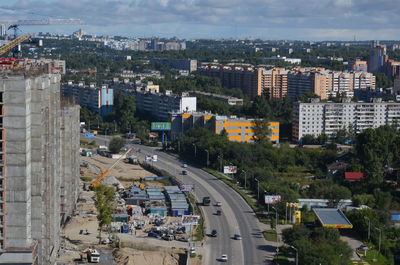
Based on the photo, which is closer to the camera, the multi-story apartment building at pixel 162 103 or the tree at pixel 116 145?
the tree at pixel 116 145

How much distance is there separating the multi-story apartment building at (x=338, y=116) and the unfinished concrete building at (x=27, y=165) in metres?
24.3

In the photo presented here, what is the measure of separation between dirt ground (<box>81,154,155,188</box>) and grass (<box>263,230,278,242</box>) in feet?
29.0

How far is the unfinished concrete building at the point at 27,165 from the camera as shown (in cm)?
1402

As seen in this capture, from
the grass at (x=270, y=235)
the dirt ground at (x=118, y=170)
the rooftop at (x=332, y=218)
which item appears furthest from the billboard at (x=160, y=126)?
the grass at (x=270, y=235)

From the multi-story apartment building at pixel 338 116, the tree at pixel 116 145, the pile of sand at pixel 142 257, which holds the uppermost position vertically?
the multi-story apartment building at pixel 338 116

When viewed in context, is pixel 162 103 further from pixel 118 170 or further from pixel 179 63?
pixel 179 63

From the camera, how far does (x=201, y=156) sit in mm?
32969

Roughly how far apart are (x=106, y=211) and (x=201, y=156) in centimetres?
1351

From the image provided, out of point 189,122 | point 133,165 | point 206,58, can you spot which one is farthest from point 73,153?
point 206,58

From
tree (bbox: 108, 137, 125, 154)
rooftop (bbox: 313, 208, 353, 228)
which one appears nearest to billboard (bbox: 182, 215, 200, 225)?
rooftop (bbox: 313, 208, 353, 228)

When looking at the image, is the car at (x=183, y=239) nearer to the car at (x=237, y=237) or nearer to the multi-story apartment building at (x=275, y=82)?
the car at (x=237, y=237)

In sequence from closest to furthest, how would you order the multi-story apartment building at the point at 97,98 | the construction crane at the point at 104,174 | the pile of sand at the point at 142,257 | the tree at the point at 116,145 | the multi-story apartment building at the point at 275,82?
the pile of sand at the point at 142,257
the construction crane at the point at 104,174
the tree at the point at 116,145
the multi-story apartment building at the point at 97,98
the multi-story apartment building at the point at 275,82

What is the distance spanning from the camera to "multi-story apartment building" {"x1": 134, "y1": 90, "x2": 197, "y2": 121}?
4259 cm

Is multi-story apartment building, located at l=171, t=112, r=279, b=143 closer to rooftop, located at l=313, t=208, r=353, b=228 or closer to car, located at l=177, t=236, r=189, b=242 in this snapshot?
rooftop, located at l=313, t=208, r=353, b=228
